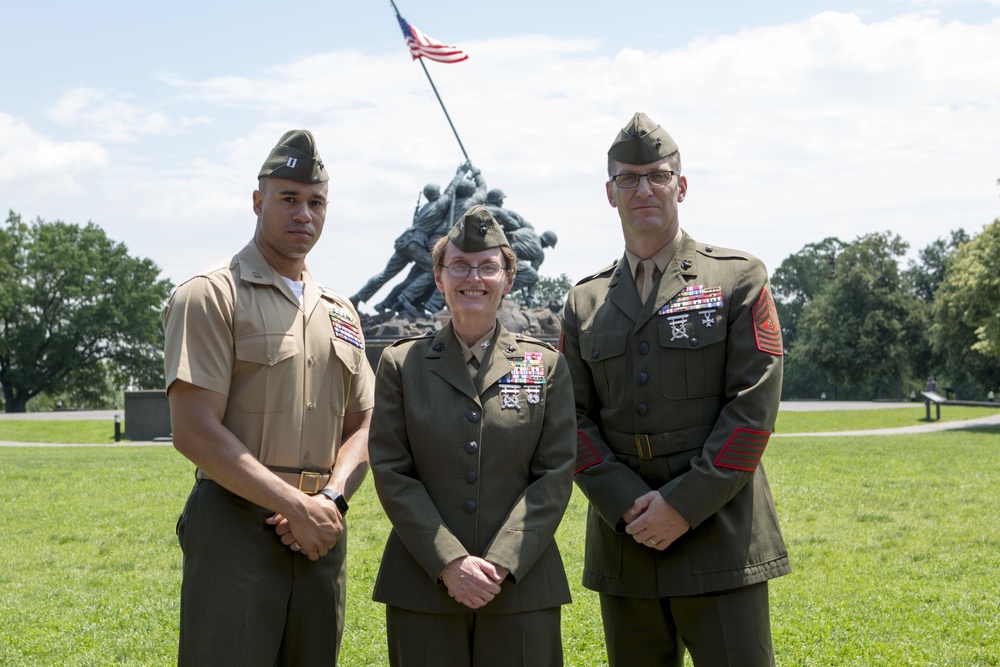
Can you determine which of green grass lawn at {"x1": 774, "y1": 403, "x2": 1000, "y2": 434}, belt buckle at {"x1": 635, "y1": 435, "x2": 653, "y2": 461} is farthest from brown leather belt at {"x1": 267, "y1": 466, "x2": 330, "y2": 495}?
green grass lawn at {"x1": 774, "y1": 403, "x2": 1000, "y2": 434}

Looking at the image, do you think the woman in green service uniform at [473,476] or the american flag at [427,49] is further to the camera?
the american flag at [427,49]

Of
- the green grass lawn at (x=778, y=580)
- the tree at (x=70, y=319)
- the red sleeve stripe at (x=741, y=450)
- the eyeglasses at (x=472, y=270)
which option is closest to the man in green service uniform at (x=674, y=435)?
the red sleeve stripe at (x=741, y=450)

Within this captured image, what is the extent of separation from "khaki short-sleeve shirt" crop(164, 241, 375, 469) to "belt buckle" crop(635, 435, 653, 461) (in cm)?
105

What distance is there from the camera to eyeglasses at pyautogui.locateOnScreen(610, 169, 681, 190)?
3.43 m

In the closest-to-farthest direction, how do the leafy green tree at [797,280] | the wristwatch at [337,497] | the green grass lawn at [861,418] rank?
the wristwatch at [337,497]
the green grass lawn at [861,418]
the leafy green tree at [797,280]

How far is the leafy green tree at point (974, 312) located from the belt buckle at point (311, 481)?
22.6 metres

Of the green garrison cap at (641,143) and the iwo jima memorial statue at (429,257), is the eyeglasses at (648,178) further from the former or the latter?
the iwo jima memorial statue at (429,257)

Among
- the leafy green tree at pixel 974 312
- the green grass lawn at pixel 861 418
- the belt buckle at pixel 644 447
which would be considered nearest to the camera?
the belt buckle at pixel 644 447

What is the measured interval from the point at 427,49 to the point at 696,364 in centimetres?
2296

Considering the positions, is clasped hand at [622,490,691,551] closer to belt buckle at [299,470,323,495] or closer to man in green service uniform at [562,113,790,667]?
man in green service uniform at [562,113,790,667]

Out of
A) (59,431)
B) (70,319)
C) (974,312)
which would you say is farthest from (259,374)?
(70,319)

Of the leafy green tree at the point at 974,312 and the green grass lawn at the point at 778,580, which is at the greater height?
the leafy green tree at the point at 974,312

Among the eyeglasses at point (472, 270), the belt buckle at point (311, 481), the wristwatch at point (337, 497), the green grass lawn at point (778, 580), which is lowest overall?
the green grass lawn at point (778, 580)

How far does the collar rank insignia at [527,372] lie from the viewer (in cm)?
334
